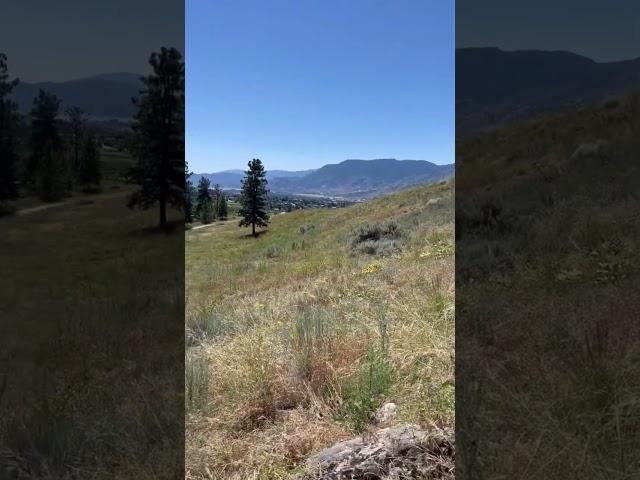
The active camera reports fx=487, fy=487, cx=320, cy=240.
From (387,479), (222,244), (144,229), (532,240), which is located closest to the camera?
(144,229)

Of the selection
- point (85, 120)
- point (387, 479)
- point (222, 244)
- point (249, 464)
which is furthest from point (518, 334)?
point (222, 244)

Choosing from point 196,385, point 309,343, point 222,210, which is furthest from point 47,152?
point 222,210

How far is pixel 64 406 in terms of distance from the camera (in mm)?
1573

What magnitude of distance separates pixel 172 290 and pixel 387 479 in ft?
3.48

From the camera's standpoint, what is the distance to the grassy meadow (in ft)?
4.92

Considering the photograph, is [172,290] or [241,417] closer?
[172,290]

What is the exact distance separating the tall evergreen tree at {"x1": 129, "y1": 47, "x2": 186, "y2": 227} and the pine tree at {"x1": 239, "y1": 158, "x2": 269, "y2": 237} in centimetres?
3692

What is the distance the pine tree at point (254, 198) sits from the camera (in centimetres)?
4037

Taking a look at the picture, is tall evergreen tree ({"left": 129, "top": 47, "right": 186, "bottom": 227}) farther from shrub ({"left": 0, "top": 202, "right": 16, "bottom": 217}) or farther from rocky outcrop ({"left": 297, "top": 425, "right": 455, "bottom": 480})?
rocky outcrop ({"left": 297, "top": 425, "right": 455, "bottom": 480})

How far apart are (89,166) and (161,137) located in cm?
26

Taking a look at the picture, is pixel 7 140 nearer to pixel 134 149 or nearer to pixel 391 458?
pixel 134 149

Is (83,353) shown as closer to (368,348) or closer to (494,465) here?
(494,465)

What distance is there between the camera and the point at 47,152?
158 centimetres

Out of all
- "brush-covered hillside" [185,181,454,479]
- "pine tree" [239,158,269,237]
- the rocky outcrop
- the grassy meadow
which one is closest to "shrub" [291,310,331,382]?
"brush-covered hillside" [185,181,454,479]
